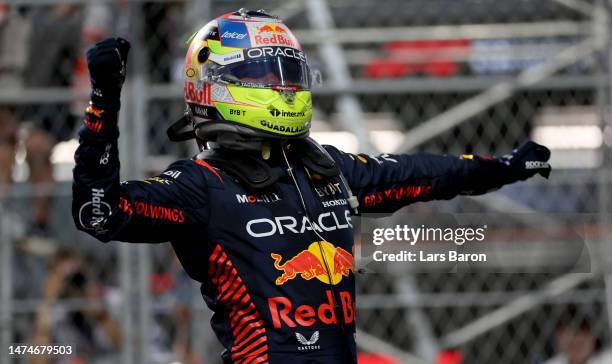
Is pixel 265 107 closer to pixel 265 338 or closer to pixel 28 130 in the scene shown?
pixel 265 338

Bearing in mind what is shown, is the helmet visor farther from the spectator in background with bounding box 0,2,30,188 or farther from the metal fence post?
the spectator in background with bounding box 0,2,30,188

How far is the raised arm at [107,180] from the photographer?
3.12 m

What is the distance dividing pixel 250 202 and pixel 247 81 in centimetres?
40

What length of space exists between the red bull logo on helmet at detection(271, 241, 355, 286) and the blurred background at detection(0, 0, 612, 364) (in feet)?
6.88

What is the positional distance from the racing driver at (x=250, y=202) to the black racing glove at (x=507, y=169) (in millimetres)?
482

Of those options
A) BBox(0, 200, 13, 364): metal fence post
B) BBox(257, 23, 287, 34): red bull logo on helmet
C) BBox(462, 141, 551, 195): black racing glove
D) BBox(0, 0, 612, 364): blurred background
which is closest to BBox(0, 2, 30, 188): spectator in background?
BBox(0, 0, 612, 364): blurred background

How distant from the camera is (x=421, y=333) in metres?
5.80

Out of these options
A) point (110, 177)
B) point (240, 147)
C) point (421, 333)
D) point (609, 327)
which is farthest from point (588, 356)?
point (110, 177)

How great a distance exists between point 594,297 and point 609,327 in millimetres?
175
